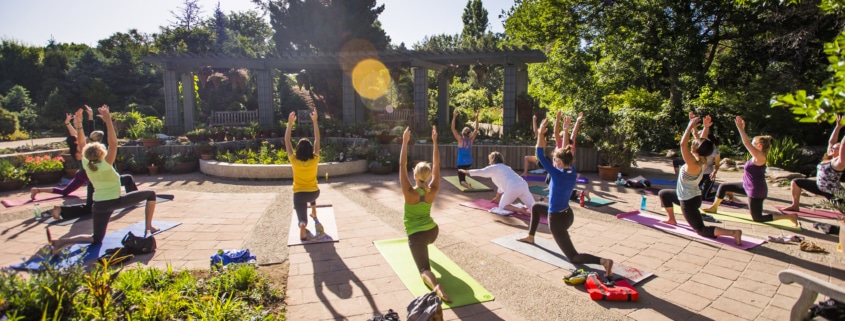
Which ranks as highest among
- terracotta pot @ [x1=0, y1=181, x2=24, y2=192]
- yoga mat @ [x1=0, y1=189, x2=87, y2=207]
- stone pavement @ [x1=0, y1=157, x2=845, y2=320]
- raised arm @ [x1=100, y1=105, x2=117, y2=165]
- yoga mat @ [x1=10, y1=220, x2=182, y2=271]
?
raised arm @ [x1=100, y1=105, x2=117, y2=165]

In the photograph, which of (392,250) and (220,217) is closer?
(392,250)

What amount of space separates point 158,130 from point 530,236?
1552cm

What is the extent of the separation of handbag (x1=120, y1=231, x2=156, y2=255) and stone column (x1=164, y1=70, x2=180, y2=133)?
13360 millimetres

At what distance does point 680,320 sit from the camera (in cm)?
363

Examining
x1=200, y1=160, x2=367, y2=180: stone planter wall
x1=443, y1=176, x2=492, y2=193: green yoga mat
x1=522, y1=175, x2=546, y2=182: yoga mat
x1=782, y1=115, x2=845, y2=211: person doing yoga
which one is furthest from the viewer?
x1=522, y1=175, x2=546, y2=182: yoga mat

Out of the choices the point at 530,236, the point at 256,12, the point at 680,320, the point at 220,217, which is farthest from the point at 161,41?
the point at 680,320

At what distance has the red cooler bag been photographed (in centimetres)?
400

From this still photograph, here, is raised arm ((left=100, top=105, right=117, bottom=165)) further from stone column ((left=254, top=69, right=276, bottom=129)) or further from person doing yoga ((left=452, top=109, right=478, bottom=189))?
stone column ((left=254, top=69, right=276, bottom=129))

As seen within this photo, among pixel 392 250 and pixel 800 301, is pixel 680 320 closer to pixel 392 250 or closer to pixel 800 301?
pixel 800 301

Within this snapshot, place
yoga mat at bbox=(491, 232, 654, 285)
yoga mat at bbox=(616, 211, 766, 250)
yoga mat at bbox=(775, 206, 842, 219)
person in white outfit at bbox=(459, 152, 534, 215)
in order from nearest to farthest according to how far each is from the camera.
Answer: yoga mat at bbox=(491, 232, 654, 285)
yoga mat at bbox=(616, 211, 766, 250)
person in white outfit at bbox=(459, 152, 534, 215)
yoga mat at bbox=(775, 206, 842, 219)

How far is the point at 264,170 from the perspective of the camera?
10.7 meters

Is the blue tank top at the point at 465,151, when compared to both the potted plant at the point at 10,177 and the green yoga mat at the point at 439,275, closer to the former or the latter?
the green yoga mat at the point at 439,275

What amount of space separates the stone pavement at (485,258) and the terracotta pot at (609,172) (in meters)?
2.03

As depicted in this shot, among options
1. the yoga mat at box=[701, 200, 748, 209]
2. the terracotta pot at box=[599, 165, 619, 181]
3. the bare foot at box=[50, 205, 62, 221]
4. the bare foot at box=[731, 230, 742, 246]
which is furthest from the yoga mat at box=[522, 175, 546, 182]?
the bare foot at box=[50, 205, 62, 221]
